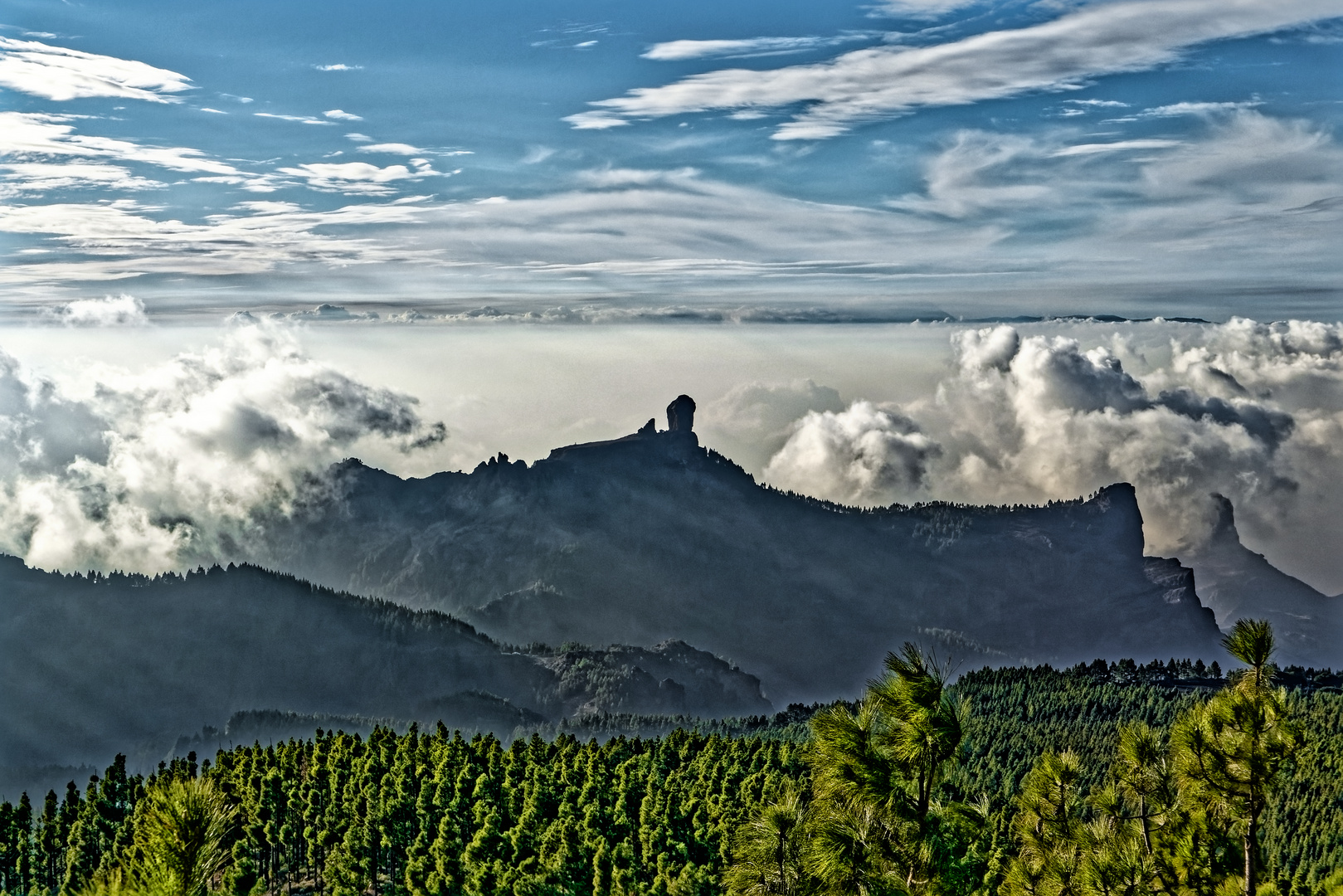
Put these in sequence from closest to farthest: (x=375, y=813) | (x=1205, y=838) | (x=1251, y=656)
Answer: (x=1251, y=656), (x=1205, y=838), (x=375, y=813)

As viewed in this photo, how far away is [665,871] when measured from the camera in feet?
428

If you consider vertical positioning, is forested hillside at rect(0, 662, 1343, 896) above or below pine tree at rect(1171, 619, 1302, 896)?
below

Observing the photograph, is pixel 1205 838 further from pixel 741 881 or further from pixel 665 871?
pixel 665 871

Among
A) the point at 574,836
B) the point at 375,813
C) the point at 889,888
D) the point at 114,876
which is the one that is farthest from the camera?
the point at 375,813

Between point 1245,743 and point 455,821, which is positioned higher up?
point 1245,743

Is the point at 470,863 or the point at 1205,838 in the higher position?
the point at 1205,838

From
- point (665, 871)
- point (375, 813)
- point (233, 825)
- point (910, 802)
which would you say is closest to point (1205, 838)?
point (910, 802)

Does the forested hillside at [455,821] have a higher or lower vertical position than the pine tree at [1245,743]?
lower

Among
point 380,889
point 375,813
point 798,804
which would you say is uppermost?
point 798,804

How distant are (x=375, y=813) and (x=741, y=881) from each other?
13064cm

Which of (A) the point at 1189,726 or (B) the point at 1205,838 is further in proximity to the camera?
(B) the point at 1205,838

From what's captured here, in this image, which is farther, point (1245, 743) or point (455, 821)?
point (455, 821)

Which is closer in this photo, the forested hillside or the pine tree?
the pine tree

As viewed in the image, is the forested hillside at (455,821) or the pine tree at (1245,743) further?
the forested hillside at (455,821)
